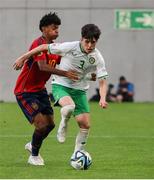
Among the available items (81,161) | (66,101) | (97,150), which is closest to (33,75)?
(66,101)

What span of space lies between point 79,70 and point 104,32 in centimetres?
2391

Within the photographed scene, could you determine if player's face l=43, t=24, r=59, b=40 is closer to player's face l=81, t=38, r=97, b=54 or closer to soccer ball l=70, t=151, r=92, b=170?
player's face l=81, t=38, r=97, b=54

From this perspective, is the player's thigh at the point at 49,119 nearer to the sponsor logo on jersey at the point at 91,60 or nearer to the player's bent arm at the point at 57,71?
the player's bent arm at the point at 57,71

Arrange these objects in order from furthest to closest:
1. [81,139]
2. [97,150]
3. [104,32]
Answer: [104,32]
[97,150]
[81,139]

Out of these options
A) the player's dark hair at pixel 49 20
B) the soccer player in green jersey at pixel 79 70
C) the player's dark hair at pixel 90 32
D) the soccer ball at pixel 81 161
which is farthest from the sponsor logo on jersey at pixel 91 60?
the soccer ball at pixel 81 161

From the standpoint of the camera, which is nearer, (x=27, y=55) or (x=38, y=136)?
(x=27, y=55)

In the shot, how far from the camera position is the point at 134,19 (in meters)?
35.1

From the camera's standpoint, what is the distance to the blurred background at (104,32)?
3500 cm

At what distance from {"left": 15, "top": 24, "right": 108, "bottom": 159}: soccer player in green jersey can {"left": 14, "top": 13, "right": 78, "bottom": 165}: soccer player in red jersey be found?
0.69ft

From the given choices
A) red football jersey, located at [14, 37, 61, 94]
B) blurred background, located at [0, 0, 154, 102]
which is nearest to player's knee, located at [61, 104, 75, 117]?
red football jersey, located at [14, 37, 61, 94]

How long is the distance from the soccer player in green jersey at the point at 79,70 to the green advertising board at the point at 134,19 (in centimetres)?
2325

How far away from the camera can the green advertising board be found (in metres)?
34.8

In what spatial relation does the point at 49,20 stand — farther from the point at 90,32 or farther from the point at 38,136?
the point at 38,136

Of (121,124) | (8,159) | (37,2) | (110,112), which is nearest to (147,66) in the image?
(37,2)
